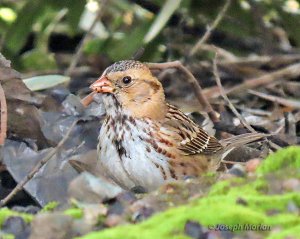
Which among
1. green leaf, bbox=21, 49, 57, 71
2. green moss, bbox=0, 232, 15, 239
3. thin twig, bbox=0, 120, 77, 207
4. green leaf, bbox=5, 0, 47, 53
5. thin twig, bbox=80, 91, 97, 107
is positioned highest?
green moss, bbox=0, 232, 15, 239

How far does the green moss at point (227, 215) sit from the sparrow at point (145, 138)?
57.8 inches

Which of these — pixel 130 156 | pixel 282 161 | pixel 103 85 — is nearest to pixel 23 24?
pixel 103 85

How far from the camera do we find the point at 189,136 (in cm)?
575

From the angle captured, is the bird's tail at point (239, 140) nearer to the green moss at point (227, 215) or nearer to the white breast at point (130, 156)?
the white breast at point (130, 156)

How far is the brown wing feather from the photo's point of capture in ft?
18.6

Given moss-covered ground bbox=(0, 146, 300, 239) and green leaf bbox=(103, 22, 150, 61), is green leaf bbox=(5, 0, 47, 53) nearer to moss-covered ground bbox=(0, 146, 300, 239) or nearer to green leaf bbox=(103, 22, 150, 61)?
green leaf bbox=(103, 22, 150, 61)

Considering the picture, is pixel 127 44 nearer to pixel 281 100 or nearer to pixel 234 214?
pixel 281 100

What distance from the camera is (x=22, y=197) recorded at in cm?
495

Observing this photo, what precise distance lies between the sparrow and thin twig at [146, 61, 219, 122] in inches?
5.7

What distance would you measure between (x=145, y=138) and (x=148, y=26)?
2717mm

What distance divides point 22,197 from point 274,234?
1.83m

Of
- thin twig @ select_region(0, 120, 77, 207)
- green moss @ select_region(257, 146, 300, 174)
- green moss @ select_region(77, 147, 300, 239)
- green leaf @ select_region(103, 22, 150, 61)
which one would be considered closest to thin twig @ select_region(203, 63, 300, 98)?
green leaf @ select_region(103, 22, 150, 61)

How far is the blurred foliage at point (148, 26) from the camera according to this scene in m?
7.84

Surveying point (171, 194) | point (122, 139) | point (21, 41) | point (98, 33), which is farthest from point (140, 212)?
point (98, 33)
